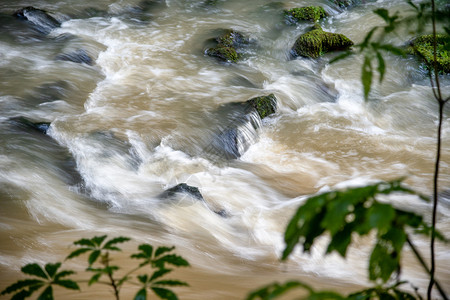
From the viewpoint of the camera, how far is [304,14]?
37.5 ft

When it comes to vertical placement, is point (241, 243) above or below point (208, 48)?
below

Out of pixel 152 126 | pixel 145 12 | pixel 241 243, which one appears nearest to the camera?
pixel 241 243

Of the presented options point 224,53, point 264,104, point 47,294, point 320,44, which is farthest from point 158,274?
point 320,44

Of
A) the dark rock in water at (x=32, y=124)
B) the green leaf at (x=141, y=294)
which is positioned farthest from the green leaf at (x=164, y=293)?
the dark rock in water at (x=32, y=124)

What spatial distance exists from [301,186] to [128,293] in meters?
3.29

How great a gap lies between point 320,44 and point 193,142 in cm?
480

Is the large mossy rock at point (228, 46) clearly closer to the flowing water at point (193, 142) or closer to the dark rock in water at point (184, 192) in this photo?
the flowing water at point (193, 142)

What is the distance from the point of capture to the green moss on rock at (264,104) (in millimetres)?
7246

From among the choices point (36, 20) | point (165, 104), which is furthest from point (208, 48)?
point (36, 20)

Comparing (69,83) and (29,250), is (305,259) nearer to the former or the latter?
(29,250)

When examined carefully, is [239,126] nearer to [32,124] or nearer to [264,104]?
[264,104]

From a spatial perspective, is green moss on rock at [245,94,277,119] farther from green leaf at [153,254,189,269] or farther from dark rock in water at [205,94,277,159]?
green leaf at [153,254,189,269]

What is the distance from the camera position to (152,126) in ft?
21.9

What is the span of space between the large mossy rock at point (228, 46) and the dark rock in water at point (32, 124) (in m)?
4.30
